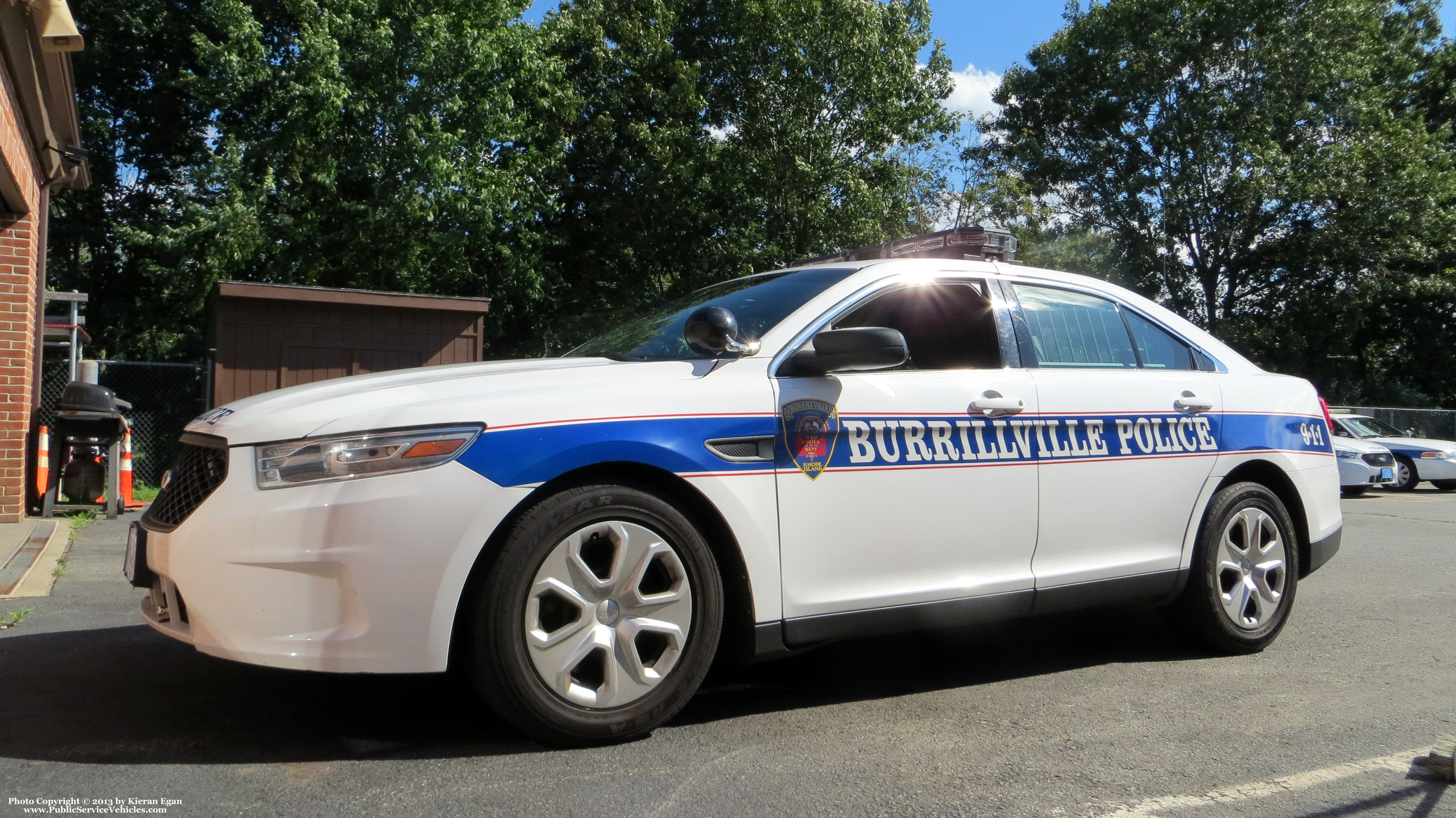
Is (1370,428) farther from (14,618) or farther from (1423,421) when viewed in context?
(14,618)

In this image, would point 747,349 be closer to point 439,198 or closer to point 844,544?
point 844,544

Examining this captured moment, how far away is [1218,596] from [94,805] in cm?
416

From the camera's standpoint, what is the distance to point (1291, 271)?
30.4 meters

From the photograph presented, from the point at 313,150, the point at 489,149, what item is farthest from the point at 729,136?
the point at 313,150

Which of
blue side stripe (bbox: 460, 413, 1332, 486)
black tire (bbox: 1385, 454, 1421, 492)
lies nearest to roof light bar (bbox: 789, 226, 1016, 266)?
blue side stripe (bbox: 460, 413, 1332, 486)

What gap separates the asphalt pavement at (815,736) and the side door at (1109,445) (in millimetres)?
454

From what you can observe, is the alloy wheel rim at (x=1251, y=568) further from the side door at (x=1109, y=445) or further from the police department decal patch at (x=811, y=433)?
the police department decal patch at (x=811, y=433)

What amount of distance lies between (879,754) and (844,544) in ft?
2.30

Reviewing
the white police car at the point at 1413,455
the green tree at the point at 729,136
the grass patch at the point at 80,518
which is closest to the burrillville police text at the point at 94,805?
the grass patch at the point at 80,518

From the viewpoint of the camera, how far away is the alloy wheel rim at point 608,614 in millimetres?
3225

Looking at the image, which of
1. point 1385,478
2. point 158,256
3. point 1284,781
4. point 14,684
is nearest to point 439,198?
point 158,256

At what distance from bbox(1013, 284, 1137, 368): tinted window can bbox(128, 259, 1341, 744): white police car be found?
1 centimetres

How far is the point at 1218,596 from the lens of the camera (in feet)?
15.5

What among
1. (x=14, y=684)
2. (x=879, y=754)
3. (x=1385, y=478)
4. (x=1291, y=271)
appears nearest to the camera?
(x=879, y=754)
